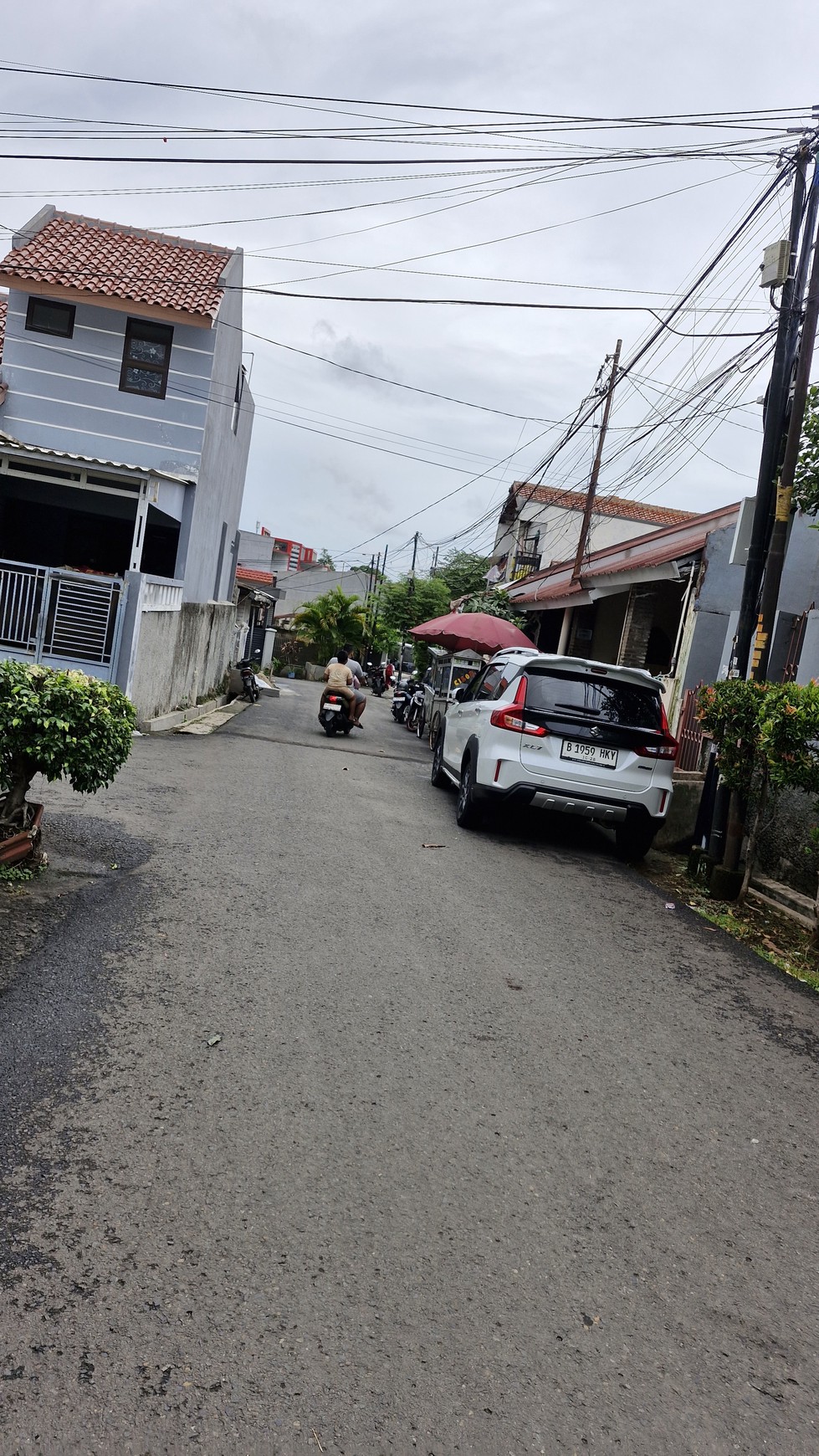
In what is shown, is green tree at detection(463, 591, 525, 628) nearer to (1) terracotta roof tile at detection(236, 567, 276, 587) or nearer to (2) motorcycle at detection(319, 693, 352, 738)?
(1) terracotta roof tile at detection(236, 567, 276, 587)

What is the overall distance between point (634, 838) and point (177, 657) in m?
9.88

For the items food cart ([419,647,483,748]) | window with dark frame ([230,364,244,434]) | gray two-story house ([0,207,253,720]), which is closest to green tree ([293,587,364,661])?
window with dark frame ([230,364,244,434])

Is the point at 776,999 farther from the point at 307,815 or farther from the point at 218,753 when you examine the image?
the point at 218,753

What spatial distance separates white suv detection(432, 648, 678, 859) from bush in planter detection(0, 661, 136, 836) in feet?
13.1

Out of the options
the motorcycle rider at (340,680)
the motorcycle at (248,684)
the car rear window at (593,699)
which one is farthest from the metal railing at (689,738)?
the motorcycle at (248,684)

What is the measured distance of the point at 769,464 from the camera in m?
9.90

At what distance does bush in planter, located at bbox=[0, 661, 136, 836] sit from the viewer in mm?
6293

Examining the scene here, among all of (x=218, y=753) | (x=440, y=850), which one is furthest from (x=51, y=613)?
(x=440, y=850)

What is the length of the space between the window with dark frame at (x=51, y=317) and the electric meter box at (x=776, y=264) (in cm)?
1345

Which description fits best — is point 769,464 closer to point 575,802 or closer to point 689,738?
point 575,802

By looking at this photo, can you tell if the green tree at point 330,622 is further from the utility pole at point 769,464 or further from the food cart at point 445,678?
the utility pole at point 769,464

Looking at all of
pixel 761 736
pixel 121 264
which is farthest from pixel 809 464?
pixel 121 264

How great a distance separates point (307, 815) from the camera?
1009 cm

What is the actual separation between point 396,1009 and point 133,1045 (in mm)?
1315
